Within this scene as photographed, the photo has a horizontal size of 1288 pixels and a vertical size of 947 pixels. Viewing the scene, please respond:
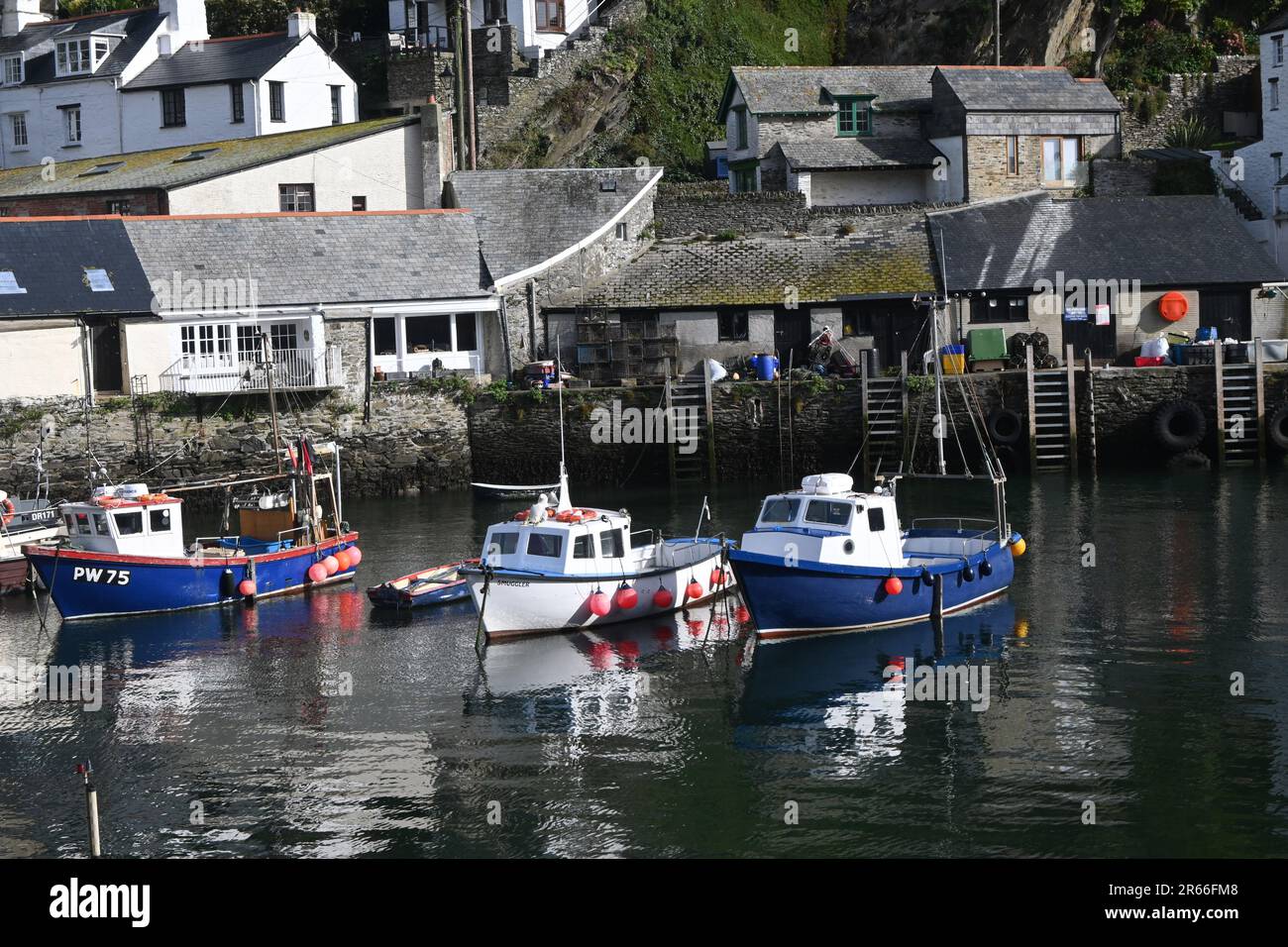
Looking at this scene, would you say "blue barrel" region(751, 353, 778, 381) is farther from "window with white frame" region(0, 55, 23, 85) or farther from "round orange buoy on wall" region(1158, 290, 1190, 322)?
"window with white frame" region(0, 55, 23, 85)

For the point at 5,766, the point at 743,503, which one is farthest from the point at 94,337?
the point at 5,766

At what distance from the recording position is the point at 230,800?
20938 millimetres

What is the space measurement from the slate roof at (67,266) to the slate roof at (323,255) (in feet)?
2.11

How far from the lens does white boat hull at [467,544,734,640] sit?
2938cm

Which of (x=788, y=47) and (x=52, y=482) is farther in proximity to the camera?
(x=788, y=47)

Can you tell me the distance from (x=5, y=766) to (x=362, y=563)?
14968 mm

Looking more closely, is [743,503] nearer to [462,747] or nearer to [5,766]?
[462,747]

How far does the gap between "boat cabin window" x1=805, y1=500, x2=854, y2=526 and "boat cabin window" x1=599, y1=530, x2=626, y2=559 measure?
3.59 metres

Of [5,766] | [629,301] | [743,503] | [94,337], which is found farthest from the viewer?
[629,301]

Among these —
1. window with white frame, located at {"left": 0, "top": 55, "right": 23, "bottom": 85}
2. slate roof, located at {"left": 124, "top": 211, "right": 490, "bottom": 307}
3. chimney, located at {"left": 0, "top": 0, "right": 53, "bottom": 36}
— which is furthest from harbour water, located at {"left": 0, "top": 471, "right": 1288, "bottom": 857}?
chimney, located at {"left": 0, "top": 0, "right": 53, "bottom": 36}

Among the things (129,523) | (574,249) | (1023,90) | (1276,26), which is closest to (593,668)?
(129,523)

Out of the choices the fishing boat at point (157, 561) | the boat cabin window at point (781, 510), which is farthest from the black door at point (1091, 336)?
the fishing boat at point (157, 561)

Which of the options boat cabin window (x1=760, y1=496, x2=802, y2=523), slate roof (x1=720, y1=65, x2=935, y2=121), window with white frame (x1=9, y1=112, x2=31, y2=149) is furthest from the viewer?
window with white frame (x1=9, y1=112, x2=31, y2=149)

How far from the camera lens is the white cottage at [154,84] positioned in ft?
198
